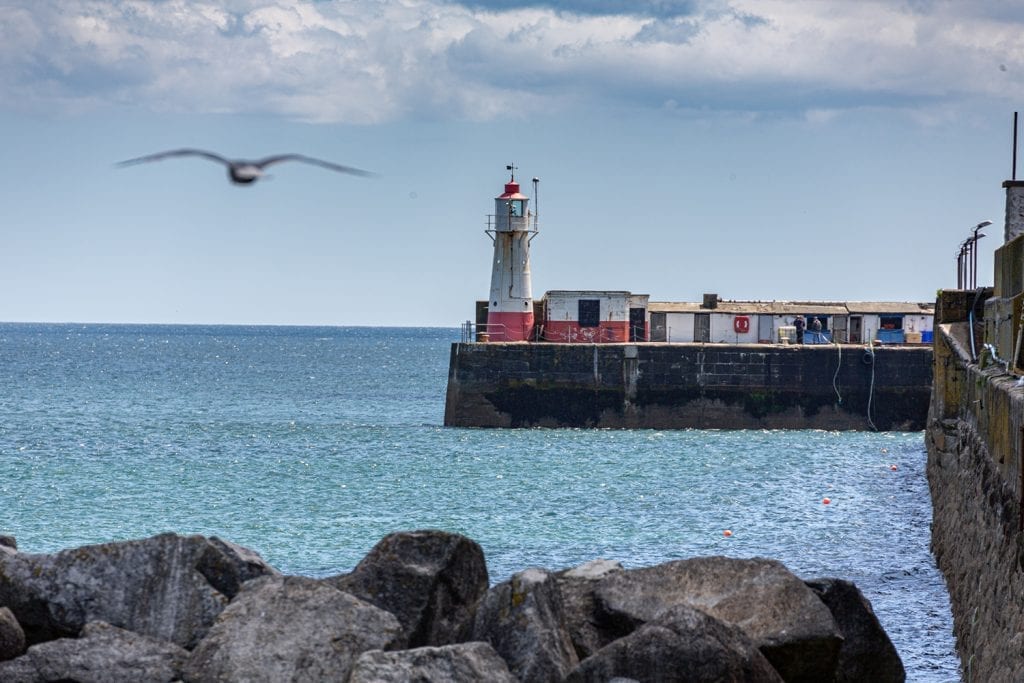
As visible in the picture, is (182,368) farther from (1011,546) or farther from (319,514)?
(1011,546)

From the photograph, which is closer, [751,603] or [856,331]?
[751,603]

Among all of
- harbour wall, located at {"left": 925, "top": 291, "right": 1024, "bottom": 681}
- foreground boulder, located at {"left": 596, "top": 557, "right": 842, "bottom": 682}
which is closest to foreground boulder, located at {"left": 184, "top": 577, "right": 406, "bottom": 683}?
foreground boulder, located at {"left": 596, "top": 557, "right": 842, "bottom": 682}

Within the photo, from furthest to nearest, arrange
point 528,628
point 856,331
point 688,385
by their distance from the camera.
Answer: point 856,331
point 688,385
point 528,628

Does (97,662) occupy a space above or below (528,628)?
below

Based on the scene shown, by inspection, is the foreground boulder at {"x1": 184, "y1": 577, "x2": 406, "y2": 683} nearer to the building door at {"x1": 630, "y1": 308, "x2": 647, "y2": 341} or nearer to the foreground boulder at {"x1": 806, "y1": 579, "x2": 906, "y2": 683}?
the foreground boulder at {"x1": 806, "y1": 579, "x2": 906, "y2": 683}

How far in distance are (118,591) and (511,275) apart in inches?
1476

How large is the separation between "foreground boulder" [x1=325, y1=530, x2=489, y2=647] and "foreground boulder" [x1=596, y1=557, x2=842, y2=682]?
108 centimetres

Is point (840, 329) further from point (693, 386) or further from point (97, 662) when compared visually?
point (97, 662)

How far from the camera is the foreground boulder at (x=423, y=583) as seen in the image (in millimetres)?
11766

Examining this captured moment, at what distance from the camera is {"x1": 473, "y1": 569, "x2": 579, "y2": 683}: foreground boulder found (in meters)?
10.8

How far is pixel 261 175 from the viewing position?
8828 millimetres

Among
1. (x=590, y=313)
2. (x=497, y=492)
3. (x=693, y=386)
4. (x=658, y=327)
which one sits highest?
(x=590, y=313)

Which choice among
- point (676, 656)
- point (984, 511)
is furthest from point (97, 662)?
point (984, 511)

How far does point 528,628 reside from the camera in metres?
10.9
